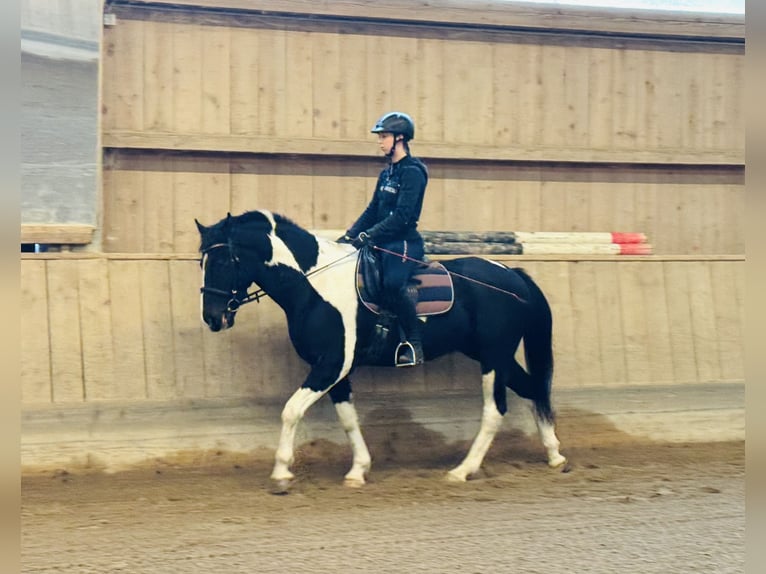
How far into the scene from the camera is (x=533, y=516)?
638 cm

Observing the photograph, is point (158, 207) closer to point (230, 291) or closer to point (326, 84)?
point (326, 84)

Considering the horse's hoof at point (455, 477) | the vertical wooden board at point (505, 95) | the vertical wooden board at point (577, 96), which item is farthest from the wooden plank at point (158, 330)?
the vertical wooden board at point (577, 96)

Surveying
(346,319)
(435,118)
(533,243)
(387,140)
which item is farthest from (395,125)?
(533,243)

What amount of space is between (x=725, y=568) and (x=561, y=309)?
385cm

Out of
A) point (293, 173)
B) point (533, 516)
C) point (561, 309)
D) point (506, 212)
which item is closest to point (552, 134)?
point (506, 212)

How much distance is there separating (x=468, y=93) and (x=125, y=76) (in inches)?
134

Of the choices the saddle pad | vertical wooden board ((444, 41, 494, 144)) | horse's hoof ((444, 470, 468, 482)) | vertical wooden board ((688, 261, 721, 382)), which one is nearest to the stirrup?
the saddle pad

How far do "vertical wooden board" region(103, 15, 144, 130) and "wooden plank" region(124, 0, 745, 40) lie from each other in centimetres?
35

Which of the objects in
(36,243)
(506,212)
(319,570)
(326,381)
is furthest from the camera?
(506,212)

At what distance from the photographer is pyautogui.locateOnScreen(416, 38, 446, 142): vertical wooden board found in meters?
9.48

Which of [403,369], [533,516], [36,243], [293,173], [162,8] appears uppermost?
[162,8]

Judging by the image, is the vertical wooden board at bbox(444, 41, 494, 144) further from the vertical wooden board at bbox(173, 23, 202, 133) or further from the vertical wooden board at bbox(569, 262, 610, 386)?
the vertical wooden board at bbox(173, 23, 202, 133)

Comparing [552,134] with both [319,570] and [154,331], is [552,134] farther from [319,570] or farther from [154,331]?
[319,570]

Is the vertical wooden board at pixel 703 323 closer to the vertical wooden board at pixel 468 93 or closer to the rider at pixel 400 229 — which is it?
the vertical wooden board at pixel 468 93
